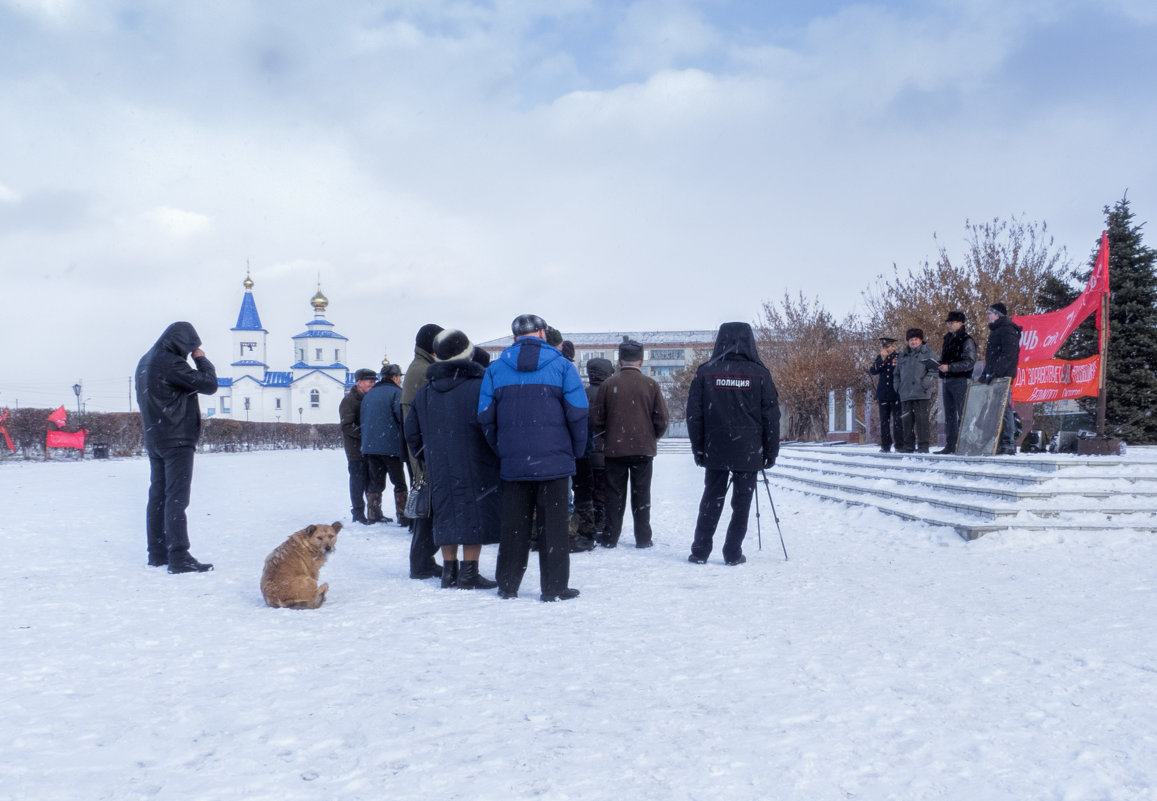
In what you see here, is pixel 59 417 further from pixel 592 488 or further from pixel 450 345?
pixel 450 345

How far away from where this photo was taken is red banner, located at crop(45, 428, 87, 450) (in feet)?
74.2

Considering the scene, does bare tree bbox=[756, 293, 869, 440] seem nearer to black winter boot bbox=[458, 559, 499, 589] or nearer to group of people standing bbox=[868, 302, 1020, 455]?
group of people standing bbox=[868, 302, 1020, 455]

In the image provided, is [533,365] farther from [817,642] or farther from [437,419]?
[817,642]

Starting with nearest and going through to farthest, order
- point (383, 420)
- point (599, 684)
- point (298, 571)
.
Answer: point (599, 684), point (298, 571), point (383, 420)

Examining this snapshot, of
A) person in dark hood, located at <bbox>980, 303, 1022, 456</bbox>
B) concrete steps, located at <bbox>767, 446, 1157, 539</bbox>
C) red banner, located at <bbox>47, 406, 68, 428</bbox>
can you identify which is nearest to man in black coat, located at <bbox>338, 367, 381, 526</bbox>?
concrete steps, located at <bbox>767, 446, 1157, 539</bbox>

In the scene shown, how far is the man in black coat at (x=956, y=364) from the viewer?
9.88 m

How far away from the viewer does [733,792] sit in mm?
2359

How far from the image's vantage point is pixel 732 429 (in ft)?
20.8

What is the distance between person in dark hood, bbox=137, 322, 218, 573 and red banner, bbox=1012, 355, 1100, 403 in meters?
12.0

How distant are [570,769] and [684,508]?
8673 mm

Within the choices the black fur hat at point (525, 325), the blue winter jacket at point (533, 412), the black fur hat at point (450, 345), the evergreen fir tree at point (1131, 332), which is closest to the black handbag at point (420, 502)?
the blue winter jacket at point (533, 412)

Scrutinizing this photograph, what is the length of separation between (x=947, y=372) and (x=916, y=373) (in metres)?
0.53

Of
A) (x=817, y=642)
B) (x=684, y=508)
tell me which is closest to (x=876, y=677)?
(x=817, y=642)

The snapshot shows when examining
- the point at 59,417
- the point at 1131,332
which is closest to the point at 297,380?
the point at 59,417
